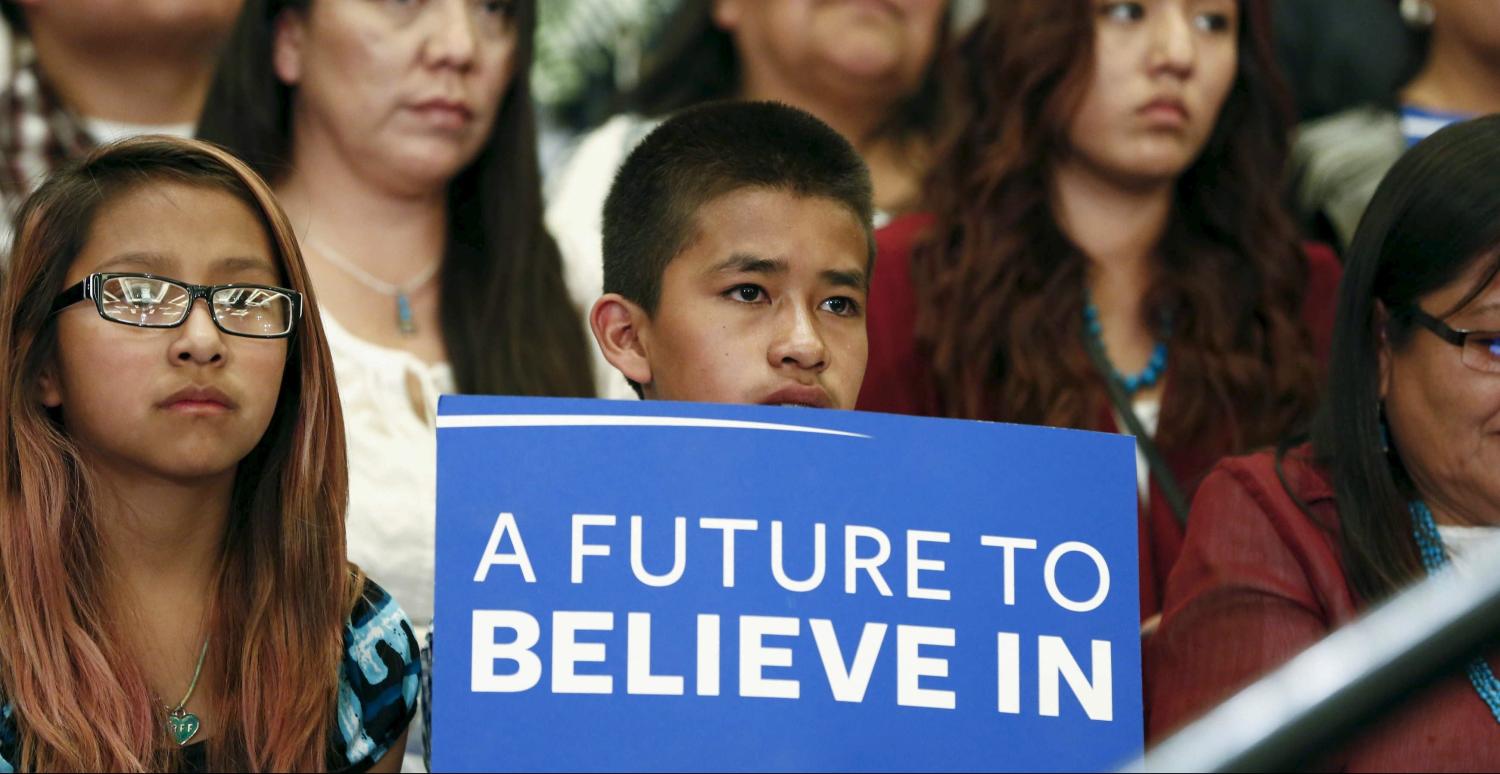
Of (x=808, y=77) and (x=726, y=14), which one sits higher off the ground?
(x=726, y=14)

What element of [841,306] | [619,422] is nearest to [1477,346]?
[841,306]

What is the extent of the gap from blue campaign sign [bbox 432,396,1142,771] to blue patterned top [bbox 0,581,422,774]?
0.61 m

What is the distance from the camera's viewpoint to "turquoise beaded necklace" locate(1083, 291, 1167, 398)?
385 cm

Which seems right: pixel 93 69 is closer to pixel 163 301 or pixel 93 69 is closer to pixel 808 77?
pixel 808 77

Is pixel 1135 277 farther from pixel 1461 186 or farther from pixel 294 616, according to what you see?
pixel 294 616

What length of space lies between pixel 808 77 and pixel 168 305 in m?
2.07

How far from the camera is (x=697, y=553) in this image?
2.27 m

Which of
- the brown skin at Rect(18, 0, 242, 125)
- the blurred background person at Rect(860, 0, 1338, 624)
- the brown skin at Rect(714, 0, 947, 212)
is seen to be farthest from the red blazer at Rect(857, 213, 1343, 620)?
the brown skin at Rect(18, 0, 242, 125)

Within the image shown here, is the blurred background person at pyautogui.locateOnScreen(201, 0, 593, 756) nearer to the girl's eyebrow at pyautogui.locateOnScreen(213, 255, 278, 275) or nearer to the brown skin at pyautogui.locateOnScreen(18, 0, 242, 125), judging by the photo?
the brown skin at pyautogui.locateOnScreen(18, 0, 242, 125)

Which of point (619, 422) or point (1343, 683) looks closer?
point (1343, 683)

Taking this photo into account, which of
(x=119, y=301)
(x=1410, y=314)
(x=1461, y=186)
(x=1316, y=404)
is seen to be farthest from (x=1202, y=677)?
(x=119, y=301)

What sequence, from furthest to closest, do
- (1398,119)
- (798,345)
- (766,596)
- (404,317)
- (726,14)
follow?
(726,14) → (1398,119) → (404,317) → (798,345) → (766,596)

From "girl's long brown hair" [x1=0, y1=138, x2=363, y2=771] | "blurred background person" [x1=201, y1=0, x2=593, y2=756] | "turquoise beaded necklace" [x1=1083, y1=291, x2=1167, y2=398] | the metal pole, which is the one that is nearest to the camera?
the metal pole

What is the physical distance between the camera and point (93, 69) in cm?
406
